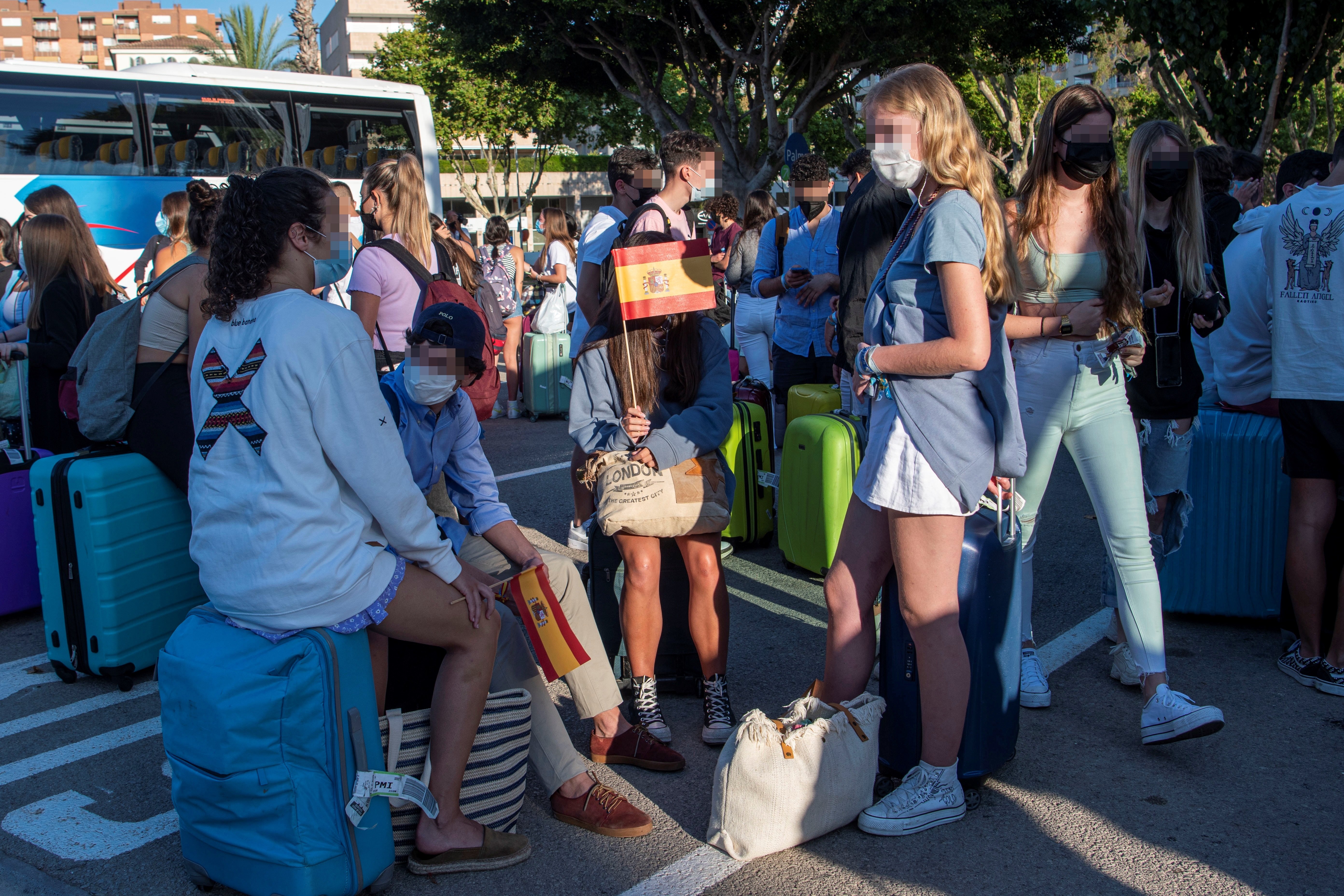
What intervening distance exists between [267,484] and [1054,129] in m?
2.49

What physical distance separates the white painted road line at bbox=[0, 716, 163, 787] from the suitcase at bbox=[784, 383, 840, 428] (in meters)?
3.03

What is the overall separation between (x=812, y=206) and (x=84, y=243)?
3712mm

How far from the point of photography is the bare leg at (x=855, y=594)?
2.87 metres

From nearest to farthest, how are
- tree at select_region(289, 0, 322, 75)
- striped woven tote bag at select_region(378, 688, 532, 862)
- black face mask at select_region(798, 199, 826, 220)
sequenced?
striped woven tote bag at select_region(378, 688, 532, 862), black face mask at select_region(798, 199, 826, 220), tree at select_region(289, 0, 322, 75)

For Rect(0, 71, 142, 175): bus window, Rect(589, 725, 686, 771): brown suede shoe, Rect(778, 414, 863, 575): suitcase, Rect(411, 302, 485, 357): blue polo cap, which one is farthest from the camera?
Rect(0, 71, 142, 175): bus window

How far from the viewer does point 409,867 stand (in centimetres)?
267

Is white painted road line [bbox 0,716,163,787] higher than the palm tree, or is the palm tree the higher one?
the palm tree

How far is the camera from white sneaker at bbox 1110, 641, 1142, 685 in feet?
12.0

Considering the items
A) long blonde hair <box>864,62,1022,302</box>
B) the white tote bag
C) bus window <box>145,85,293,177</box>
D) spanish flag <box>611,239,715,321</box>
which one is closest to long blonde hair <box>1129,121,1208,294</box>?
long blonde hair <box>864,62,1022,302</box>

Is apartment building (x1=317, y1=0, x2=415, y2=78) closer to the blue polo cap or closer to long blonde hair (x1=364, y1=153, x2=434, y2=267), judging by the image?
long blonde hair (x1=364, y1=153, x2=434, y2=267)

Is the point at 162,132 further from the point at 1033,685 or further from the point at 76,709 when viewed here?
the point at 1033,685

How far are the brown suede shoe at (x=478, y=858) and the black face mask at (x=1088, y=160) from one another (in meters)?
2.53

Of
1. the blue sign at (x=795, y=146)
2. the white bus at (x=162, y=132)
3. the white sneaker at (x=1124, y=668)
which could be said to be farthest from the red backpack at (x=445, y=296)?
the white bus at (x=162, y=132)

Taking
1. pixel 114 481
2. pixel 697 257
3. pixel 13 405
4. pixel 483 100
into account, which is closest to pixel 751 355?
pixel 697 257
